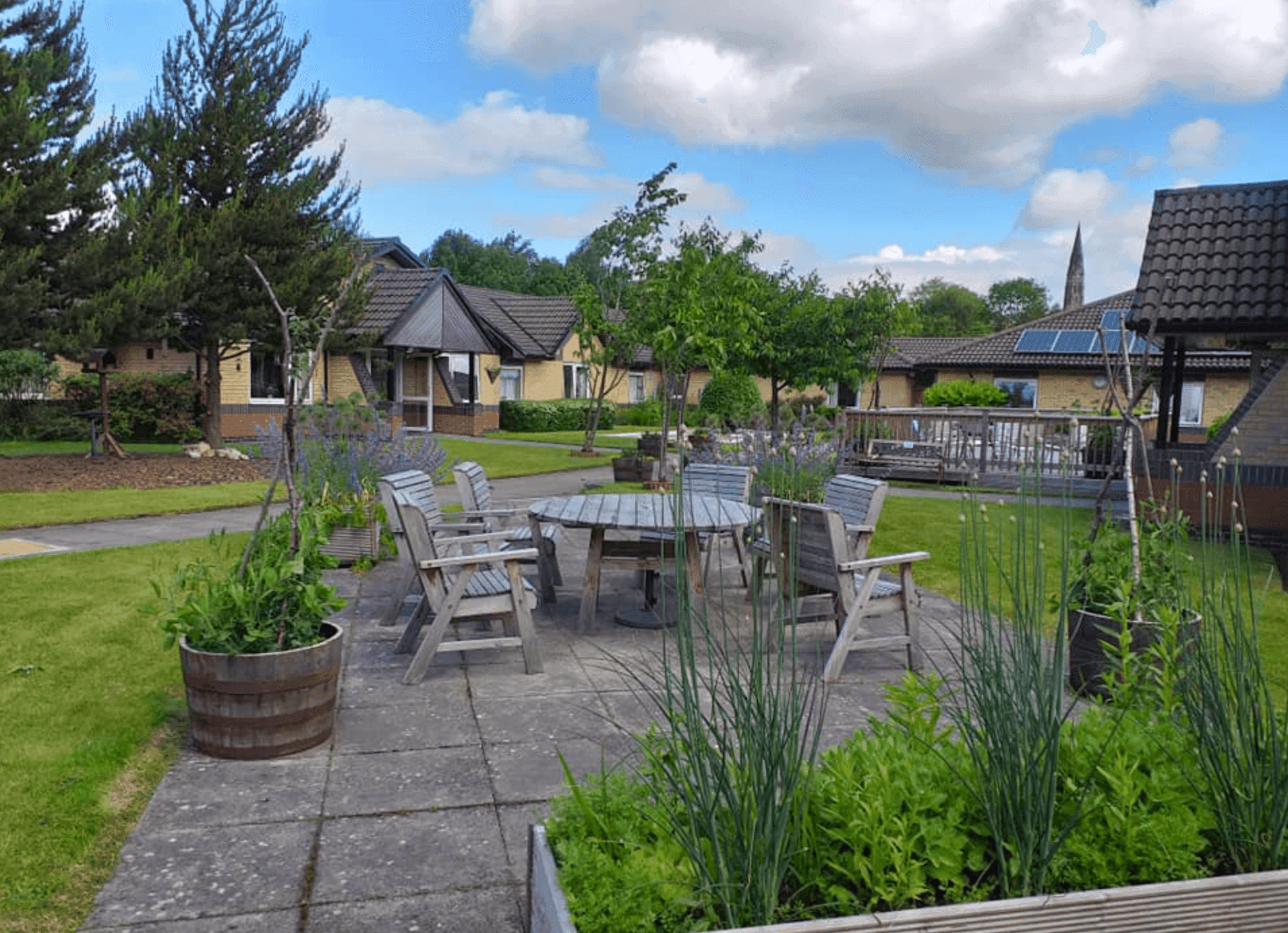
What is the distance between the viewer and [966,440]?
52.4ft

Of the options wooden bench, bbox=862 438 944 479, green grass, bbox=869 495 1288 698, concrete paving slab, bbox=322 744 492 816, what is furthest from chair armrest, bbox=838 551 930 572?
wooden bench, bbox=862 438 944 479

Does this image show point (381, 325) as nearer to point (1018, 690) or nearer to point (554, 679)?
point (554, 679)

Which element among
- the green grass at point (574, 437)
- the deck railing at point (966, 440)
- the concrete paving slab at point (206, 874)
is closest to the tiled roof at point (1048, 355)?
the green grass at point (574, 437)

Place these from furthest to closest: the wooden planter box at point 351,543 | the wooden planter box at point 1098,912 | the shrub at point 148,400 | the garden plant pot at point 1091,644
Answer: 1. the shrub at point 148,400
2. the wooden planter box at point 351,543
3. the garden plant pot at point 1091,644
4. the wooden planter box at point 1098,912

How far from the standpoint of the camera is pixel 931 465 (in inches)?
629

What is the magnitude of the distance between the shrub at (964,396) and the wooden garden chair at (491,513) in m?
26.3

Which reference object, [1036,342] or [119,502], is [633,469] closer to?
[119,502]

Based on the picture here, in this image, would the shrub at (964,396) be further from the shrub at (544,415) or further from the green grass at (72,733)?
the green grass at (72,733)

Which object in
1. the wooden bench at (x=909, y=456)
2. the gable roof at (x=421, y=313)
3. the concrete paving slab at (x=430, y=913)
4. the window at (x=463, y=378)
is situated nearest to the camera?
the concrete paving slab at (x=430, y=913)

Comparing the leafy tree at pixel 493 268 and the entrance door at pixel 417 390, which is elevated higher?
the leafy tree at pixel 493 268

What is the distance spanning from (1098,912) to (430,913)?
1656 mm

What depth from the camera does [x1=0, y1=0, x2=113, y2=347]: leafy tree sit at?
12.7 meters

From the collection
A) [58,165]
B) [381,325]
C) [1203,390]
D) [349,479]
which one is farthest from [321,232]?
[1203,390]

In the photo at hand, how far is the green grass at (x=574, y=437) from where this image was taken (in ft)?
78.0
